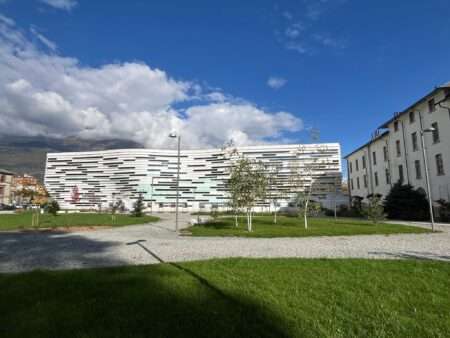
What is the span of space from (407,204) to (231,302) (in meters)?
23.7

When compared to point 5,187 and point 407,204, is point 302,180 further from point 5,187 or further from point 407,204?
point 5,187

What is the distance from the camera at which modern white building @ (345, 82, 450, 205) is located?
20391 millimetres

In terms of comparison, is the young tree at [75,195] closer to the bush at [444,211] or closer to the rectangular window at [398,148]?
A: the rectangular window at [398,148]

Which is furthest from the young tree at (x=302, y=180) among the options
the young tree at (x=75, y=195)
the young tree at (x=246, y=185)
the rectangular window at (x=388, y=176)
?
the young tree at (x=75, y=195)

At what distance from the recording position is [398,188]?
22.5m

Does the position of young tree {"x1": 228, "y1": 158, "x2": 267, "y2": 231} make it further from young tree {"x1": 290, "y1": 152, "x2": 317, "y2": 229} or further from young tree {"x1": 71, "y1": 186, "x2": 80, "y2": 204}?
young tree {"x1": 71, "y1": 186, "x2": 80, "y2": 204}

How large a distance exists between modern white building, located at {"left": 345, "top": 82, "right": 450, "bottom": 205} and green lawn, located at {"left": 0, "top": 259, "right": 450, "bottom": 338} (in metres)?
20.7

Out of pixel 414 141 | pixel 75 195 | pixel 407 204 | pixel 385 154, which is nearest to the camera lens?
pixel 407 204

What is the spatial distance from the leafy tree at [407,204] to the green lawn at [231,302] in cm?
1940

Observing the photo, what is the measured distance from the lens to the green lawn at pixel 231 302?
2639 millimetres

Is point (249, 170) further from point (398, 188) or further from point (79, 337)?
point (398, 188)

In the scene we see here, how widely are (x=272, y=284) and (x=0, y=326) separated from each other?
3491 millimetres

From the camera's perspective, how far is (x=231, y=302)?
132 inches

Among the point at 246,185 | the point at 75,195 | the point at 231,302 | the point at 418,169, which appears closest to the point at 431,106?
the point at 418,169
